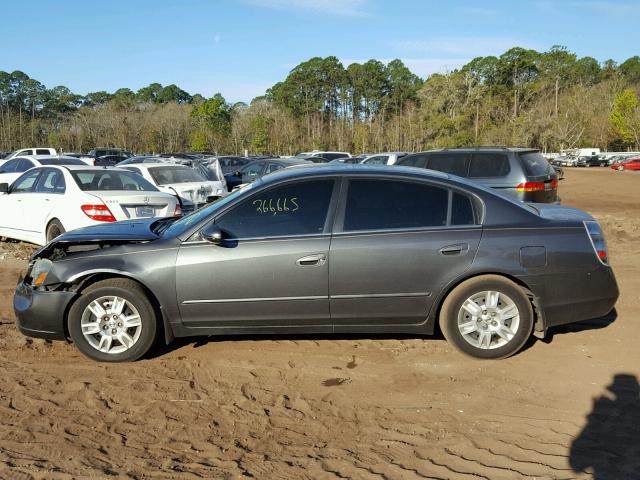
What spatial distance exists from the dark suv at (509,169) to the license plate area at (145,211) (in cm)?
447

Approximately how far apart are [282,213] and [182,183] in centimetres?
894

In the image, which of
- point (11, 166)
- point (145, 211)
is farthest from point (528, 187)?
point (11, 166)

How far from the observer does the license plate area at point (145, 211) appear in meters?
9.12

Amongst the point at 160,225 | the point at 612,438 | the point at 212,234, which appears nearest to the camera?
the point at 612,438

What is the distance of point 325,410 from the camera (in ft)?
13.4

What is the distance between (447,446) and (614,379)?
1777 mm

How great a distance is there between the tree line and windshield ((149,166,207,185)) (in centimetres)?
4356

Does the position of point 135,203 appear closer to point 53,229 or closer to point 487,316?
point 53,229

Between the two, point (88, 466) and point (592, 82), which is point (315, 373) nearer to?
point (88, 466)

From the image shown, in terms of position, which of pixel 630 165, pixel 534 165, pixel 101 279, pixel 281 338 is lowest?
pixel 281 338

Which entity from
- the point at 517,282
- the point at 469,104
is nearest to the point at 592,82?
the point at 469,104

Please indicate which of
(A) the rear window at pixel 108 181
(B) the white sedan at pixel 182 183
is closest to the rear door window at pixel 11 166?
(B) the white sedan at pixel 182 183

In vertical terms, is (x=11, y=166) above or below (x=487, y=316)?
above

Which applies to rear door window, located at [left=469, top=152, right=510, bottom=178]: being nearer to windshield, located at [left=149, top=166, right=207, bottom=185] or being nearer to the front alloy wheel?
windshield, located at [left=149, top=166, right=207, bottom=185]
